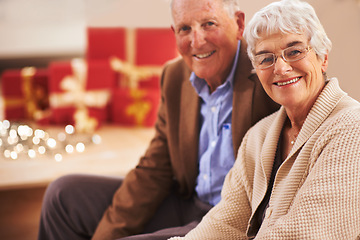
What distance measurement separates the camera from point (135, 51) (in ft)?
9.91

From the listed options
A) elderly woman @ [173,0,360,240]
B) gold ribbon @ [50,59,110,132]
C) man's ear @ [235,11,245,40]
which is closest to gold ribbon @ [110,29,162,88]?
gold ribbon @ [50,59,110,132]

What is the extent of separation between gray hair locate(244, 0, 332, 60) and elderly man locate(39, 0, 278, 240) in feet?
0.92

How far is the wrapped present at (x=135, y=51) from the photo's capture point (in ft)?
9.79

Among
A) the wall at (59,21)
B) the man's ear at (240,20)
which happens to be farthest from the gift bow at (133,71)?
the man's ear at (240,20)

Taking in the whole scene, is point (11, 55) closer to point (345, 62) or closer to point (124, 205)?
point (124, 205)

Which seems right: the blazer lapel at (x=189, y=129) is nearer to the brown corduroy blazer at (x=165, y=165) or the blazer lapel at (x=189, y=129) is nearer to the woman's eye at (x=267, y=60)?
the brown corduroy blazer at (x=165, y=165)

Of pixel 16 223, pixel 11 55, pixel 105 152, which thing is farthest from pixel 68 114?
pixel 11 55

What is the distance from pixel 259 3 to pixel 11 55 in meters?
3.30

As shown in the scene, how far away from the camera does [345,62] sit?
120 centimetres

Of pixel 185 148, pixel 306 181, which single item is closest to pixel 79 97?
pixel 185 148

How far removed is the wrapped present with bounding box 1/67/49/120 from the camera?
2.97 meters

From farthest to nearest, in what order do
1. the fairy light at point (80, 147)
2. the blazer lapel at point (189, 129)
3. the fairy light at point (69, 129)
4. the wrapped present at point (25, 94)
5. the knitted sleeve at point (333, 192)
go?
the wrapped present at point (25, 94) < the fairy light at point (69, 129) < the fairy light at point (80, 147) < the blazer lapel at point (189, 129) < the knitted sleeve at point (333, 192)

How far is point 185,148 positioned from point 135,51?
5.33 ft

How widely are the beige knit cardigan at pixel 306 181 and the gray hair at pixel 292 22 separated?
0.33 feet
